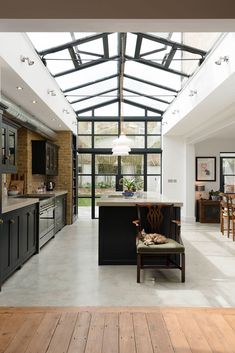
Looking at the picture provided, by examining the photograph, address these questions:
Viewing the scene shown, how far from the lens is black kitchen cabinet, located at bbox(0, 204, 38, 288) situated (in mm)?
3889

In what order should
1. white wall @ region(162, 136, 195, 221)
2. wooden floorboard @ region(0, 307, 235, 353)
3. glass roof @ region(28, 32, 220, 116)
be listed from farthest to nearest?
white wall @ region(162, 136, 195, 221) → glass roof @ region(28, 32, 220, 116) → wooden floorboard @ region(0, 307, 235, 353)

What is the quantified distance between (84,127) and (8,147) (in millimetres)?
5672

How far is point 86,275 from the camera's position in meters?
4.40

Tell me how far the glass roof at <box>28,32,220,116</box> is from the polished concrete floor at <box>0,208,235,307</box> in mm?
3451

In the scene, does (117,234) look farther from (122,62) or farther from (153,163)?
(153,163)

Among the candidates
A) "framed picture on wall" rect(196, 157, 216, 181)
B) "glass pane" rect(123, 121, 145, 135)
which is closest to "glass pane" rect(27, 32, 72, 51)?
"glass pane" rect(123, 121, 145, 135)

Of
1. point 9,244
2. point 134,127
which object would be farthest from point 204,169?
point 9,244

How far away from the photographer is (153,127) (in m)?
10.4


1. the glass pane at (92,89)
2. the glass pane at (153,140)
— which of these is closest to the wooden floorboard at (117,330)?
the glass pane at (92,89)

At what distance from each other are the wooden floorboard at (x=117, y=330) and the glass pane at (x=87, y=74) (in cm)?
543

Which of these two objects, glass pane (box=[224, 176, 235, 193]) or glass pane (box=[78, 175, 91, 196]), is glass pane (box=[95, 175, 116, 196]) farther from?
glass pane (box=[224, 176, 235, 193])

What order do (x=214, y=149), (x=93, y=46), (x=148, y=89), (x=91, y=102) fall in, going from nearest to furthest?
(x=93, y=46) → (x=148, y=89) → (x=91, y=102) → (x=214, y=149)

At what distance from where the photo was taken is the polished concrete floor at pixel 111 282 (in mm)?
3486

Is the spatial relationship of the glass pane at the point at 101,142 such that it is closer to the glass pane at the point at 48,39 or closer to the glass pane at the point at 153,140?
the glass pane at the point at 153,140
